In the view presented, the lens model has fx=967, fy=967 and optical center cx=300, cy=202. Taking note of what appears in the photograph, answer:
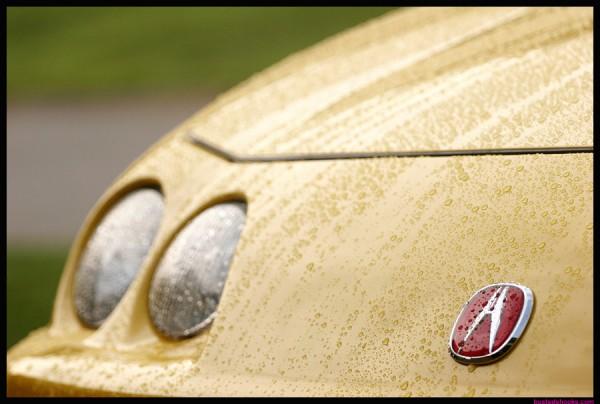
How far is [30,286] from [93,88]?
5.28 metres

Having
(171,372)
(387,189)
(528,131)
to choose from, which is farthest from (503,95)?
(171,372)

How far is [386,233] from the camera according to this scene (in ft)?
4.86

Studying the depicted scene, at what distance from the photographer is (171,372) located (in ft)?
5.24

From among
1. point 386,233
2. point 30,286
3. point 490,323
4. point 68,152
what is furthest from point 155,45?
point 490,323

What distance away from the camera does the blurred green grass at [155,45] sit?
10.1 m

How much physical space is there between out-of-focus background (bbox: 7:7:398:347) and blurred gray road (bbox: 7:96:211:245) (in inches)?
0.5

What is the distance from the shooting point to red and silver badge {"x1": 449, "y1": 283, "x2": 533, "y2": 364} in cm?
129

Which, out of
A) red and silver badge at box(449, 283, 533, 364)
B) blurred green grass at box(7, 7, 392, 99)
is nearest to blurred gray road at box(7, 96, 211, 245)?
blurred green grass at box(7, 7, 392, 99)

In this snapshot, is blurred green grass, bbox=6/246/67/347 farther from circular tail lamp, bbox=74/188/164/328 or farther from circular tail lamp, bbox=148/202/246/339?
circular tail lamp, bbox=148/202/246/339

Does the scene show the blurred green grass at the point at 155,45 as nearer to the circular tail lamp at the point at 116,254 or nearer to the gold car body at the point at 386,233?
the circular tail lamp at the point at 116,254

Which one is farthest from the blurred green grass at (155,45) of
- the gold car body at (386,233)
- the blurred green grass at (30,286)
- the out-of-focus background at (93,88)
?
the gold car body at (386,233)

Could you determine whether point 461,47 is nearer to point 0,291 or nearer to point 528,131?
point 528,131

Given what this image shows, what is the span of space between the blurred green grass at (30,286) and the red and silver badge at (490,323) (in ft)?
10.2

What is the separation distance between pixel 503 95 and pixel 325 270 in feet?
1.42
